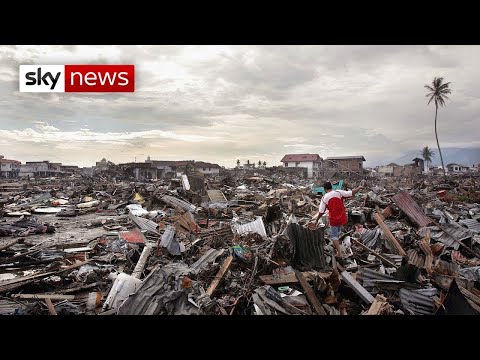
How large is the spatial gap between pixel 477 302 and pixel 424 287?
0.70 meters

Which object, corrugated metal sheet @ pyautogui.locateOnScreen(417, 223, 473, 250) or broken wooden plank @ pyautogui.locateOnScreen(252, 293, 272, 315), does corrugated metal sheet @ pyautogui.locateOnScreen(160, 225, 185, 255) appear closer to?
broken wooden plank @ pyautogui.locateOnScreen(252, 293, 272, 315)

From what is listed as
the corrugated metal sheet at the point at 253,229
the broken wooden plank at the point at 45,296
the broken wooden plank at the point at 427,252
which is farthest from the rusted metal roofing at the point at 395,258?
the broken wooden plank at the point at 45,296

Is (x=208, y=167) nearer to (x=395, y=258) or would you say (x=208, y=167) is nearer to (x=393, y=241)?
(x=393, y=241)

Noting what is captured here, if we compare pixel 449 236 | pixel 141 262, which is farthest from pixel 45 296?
pixel 449 236

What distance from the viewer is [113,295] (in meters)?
4.55

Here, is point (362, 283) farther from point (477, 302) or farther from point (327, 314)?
point (477, 302)

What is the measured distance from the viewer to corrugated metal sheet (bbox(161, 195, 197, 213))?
42.0 feet

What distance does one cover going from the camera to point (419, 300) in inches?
175

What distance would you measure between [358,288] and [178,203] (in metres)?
9.78

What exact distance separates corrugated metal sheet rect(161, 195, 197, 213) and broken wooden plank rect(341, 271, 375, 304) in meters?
8.75

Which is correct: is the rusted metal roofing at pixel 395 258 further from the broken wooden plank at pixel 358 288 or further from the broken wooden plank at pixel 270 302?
the broken wooden plank at pixel 270 302

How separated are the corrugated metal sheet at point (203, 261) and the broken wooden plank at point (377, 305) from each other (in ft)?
9.66

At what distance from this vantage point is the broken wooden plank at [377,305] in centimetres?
411
